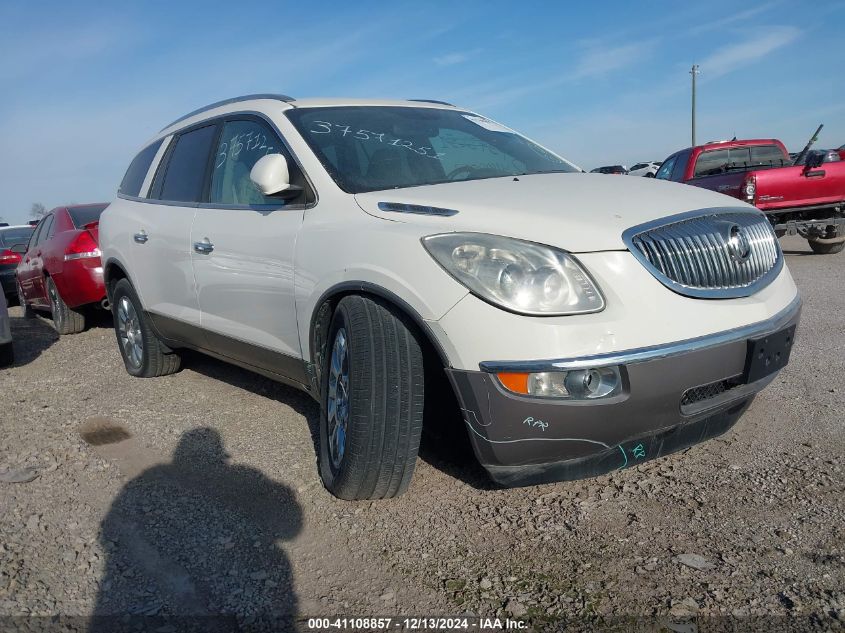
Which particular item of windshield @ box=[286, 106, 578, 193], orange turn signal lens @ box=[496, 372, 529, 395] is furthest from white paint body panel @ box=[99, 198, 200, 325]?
orange turn signal lens @ box=[496, 372, 529, 395]

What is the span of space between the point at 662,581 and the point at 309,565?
120cm

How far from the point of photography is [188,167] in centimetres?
460

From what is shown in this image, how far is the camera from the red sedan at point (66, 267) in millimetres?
7332

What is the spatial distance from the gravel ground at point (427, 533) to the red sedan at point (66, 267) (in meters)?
3.46

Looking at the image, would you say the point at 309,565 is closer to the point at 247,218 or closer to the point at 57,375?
the point at 247,218

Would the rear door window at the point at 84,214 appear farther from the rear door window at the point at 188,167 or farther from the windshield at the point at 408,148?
the windshield at the point at 408,148

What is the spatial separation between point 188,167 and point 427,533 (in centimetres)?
290

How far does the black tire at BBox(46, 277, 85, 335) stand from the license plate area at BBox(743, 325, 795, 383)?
709cm

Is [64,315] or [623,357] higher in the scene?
[623,357]

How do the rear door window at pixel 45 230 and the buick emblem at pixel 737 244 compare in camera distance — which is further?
the rear door window at pixel 45 230

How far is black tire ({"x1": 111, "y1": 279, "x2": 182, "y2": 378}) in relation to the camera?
521cm

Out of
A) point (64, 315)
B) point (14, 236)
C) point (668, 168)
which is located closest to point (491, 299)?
point (64, 315)

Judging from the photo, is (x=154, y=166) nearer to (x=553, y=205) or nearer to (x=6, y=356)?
(x=6, y=356)

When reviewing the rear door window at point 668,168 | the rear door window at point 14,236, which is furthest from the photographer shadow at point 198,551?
the rear door window at point 14,236
